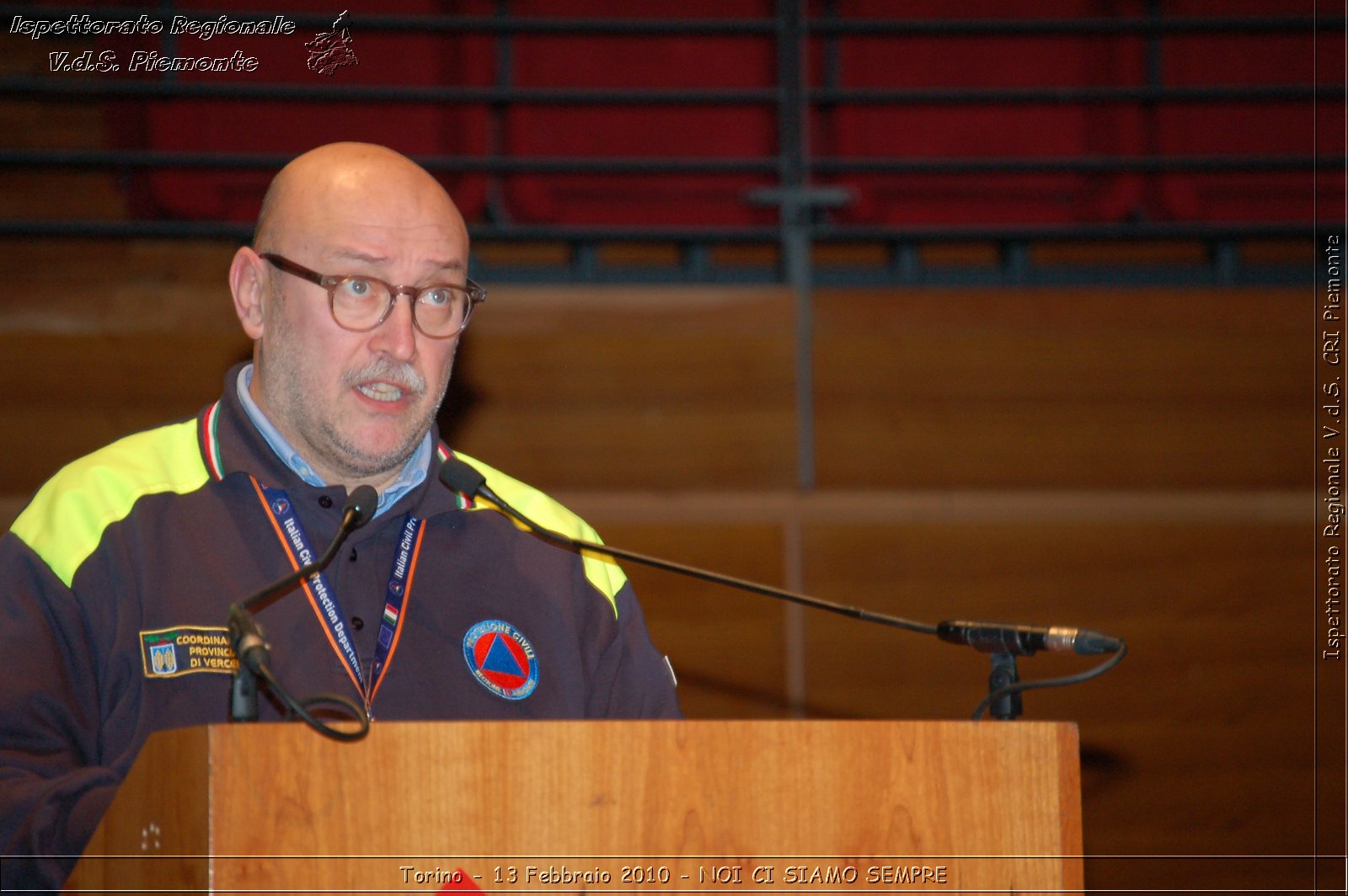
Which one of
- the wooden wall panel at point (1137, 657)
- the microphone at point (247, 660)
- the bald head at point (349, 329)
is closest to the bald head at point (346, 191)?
the bald head at point (349, 329)

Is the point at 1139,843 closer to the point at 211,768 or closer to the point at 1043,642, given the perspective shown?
the point at 1043,642

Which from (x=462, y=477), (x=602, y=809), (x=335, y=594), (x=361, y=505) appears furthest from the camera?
(x=335, y=594)

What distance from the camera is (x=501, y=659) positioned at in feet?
6.00

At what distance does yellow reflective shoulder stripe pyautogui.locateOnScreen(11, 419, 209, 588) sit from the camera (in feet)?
5.61

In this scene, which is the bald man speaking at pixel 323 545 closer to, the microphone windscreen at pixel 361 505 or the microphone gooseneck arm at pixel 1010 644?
the microphone windscreen at pixel 361 505

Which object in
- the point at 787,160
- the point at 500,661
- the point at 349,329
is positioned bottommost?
the point at 500,661

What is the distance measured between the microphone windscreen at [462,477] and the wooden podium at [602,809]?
1.90ft

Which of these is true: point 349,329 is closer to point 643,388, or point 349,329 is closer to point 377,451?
point 377,451

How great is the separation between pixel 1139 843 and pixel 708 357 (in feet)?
4.94

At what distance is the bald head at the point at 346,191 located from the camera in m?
1.93

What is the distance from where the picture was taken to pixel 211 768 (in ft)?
3.27

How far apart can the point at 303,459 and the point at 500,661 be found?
0.43 m

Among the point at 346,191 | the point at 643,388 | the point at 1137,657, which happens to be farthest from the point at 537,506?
the point at 1137,657

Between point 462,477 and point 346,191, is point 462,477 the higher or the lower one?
the lower one
